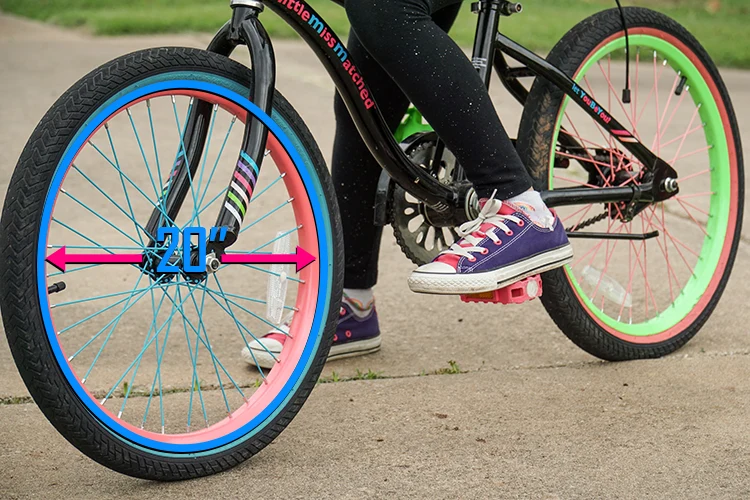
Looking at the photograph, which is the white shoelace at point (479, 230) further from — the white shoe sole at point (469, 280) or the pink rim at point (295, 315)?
the pink rim at point (295, 315)

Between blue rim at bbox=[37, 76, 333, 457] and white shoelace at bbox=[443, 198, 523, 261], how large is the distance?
0.33 meters

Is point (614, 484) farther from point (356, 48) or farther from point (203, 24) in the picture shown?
point (203, 24)

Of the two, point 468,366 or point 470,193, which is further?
point 468,366

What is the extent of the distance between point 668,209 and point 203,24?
20.7 feet

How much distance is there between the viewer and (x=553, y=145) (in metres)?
Answer: 2.79

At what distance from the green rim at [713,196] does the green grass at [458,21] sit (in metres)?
5.87

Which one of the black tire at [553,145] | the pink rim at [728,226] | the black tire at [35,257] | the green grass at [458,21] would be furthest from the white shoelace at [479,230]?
the green grass at [458,21]

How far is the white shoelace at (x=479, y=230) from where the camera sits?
244 cm

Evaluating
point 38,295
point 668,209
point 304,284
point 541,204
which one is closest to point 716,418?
point 541,204

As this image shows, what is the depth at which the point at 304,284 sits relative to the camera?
235 cm

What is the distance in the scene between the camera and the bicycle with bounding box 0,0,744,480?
6.37 feet

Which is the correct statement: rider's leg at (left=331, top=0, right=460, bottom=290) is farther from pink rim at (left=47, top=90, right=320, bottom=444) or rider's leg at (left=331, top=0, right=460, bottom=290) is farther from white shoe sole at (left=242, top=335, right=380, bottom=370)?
pink rim at (left=47, top=90, right=320, bottom=444)

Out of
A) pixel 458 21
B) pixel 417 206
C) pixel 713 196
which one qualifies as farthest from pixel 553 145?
pixel 458 21

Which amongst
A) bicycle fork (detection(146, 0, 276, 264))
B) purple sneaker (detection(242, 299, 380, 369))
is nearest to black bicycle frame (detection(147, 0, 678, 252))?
bicycle fork (detection(146, 0, 276, 264))
